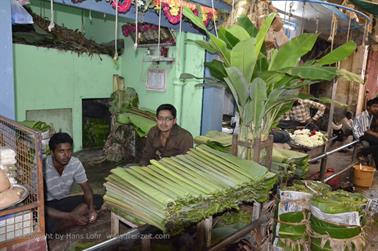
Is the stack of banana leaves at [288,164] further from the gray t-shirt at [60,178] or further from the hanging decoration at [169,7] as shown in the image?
the hanging decoration at [169,7]

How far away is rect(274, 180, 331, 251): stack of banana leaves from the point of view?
2.18 metres

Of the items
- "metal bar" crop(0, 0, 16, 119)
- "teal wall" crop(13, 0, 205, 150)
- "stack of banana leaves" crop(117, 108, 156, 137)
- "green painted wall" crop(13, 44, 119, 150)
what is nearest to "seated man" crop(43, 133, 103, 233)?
"metal bar" crop(0, 0, 16, 119)

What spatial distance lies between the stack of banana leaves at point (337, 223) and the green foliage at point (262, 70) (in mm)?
652

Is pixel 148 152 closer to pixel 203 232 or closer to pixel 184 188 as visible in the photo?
pixel 203 232

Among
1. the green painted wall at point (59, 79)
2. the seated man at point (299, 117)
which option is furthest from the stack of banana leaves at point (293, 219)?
the green painted wall at point (59, 79)

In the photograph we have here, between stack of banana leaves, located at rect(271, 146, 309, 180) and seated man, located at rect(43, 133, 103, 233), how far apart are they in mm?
2053

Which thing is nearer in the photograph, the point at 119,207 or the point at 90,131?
the point at 119,207

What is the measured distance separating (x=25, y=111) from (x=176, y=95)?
2949 mm

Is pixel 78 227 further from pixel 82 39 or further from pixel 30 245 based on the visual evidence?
pixel 82 39

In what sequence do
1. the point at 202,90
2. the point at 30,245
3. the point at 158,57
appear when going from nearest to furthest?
the point at 30,245, the point at 202,90, the point at 158,57

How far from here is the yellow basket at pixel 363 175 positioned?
5141 millimetres

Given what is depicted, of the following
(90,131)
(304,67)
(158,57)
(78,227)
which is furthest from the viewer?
(90,131)

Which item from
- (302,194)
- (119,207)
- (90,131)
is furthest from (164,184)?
(90,131)

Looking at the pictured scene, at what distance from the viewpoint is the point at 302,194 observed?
7.16 feet
